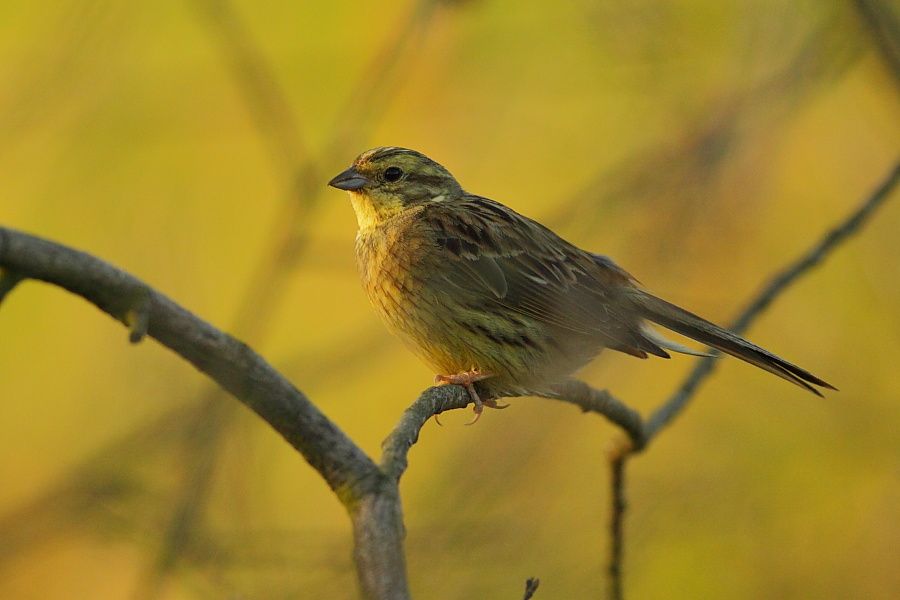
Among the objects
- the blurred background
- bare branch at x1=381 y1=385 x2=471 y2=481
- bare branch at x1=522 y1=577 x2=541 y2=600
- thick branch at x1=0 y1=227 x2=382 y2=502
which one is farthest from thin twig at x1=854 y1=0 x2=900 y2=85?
thick branch at x1=0 y1=227 x2=382 y2=502

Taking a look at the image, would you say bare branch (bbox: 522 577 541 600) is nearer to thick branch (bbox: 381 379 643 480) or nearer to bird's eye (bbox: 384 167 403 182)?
thick branch (bbox: 381 379 643 480)

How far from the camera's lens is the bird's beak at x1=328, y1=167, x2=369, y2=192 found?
16.3ft

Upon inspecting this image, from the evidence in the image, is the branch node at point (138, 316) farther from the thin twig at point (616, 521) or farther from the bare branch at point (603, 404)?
the thin twig at point (616, 521)

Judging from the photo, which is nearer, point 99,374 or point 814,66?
point 814,66

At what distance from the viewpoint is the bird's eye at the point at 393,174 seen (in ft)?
16.7

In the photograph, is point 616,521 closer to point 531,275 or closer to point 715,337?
point 715,337

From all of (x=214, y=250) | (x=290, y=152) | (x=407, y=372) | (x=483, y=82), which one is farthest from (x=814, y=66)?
(x=214, y=250)

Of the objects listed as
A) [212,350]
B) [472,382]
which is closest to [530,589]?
[212,350]

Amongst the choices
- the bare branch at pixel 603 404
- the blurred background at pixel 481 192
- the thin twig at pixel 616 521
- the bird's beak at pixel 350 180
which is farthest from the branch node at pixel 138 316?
the bird's beak at pixel 350 180

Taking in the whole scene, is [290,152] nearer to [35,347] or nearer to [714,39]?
[714,39]

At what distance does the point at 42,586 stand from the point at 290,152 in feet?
9.57

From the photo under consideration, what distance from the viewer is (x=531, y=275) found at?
4805mm

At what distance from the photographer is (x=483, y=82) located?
20.2 feet

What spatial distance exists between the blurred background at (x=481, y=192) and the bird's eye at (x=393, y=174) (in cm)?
30
